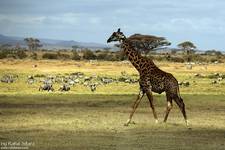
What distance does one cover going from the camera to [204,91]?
33.9 metres

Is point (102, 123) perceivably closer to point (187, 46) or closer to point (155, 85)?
point (155, 85)

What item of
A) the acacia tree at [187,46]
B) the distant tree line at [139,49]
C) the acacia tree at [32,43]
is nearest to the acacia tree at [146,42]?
the distant tree line at [139,49]

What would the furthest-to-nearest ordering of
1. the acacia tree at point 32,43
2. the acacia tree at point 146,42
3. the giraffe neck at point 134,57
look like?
the acacia tree at point 32,43, the acacia tree at point 146,42, the giraffe neck at point 134,57

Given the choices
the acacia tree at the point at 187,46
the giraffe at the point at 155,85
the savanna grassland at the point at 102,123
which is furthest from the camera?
the acacia tree at the point at 187,46

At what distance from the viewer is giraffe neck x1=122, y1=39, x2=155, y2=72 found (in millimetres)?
18547

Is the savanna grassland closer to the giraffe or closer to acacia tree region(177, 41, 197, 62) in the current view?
the giraffe

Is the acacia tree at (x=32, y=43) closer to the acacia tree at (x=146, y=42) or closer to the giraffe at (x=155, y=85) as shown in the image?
the acacia tree at (x=146, y=42)

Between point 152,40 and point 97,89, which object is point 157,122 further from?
point 152,40

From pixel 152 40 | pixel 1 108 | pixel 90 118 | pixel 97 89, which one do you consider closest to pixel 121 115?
pixel 90 118

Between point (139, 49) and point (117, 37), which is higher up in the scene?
point (117, 37)

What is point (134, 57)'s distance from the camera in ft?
62.0

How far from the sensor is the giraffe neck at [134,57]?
1855 centimetres

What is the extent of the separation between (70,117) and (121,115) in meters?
2.12

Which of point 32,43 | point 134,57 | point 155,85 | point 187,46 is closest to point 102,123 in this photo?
point 155,85
